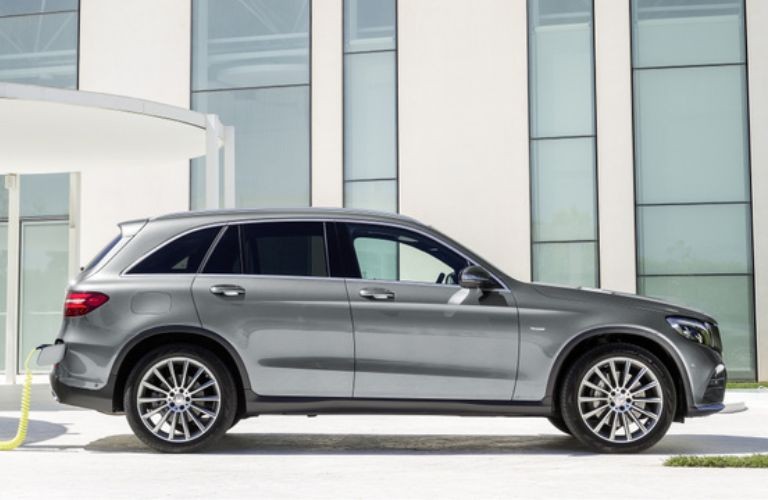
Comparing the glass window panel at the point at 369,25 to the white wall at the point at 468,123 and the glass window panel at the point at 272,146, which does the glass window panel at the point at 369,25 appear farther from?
the glass window panel at the point at 272,146

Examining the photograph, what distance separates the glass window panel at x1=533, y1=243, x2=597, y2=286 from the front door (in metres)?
11.3

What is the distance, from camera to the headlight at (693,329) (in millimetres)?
8977

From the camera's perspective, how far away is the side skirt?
29.2ft

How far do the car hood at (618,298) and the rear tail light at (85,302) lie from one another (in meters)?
3.13

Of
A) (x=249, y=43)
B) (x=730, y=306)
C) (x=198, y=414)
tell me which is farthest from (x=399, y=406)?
(x=249, y=43)

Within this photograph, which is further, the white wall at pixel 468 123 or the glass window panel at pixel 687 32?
the white wall at pixel 468 123

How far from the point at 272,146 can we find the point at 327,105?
1.17m

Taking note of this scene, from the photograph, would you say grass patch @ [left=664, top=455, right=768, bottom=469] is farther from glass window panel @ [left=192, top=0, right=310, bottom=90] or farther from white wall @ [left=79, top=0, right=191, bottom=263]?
white wall @ [left=79, top=0, right=191, bottom=263]

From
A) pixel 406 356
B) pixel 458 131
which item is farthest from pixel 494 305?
pixel 458 131

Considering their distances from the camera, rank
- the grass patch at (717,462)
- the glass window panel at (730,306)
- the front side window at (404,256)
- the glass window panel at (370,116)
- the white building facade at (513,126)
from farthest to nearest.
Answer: the glass window panel at (370,116) < the white building facade at (513,126) < the glass window panel at (730,306) < the front side window at (404,256) < the grass patch at (717,462)

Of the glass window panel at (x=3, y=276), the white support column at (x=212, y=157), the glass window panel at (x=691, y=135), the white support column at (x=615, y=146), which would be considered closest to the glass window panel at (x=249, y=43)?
the glass window panel at (x=3, y=276)

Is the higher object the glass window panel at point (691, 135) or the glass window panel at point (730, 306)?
the glass window panel at point (691, 135)

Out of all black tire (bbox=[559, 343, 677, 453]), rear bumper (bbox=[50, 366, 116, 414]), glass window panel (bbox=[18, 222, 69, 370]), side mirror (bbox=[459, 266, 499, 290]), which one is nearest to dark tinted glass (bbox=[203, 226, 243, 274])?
rear bumper (bbox=[50, 366, 116, 414])

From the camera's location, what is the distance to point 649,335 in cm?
894
